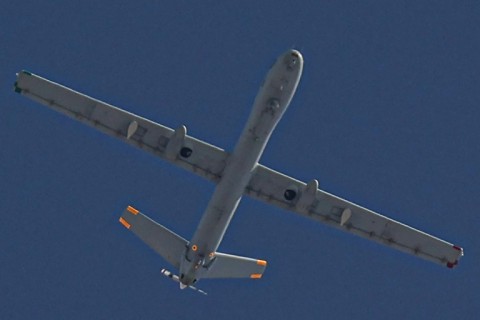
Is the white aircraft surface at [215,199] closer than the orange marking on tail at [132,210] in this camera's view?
Yes

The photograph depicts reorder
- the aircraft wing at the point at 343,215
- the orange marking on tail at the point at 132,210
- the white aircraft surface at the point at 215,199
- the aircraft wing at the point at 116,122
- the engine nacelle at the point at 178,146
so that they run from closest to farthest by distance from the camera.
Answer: the white aircraft surface at the point at 215,199, the engine nacelle at the point at 178,146, the aircraft wing at the point at 116,122, the aircraft wing at the point at 343,215, the orange marking on tail at the point at 132,210

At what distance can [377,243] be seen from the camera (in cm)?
7944

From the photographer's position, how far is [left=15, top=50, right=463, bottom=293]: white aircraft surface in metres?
75.3

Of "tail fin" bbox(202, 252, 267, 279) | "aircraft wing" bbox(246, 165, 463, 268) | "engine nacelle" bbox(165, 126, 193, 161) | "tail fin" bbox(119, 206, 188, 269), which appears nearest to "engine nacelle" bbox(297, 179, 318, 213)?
"aircraft wing" bbox(246, 165, 463, 268)

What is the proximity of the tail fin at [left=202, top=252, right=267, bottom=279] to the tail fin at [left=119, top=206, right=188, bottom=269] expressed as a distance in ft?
8.71

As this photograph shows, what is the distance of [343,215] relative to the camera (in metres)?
78.2

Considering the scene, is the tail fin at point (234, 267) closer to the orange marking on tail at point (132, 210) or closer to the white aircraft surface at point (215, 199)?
the white aircraft surface at point (215, 199)

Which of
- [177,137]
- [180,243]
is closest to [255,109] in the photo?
[177,137]

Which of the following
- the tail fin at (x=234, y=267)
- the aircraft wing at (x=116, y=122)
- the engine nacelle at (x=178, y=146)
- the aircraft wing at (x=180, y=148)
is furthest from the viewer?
the tail fin at (x=234, y=267)


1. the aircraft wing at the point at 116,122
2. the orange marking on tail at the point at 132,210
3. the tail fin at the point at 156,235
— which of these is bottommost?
the tail fin at the point at 156,235

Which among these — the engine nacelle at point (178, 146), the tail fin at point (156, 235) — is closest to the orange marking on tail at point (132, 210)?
the tail fin at point (156, 235)

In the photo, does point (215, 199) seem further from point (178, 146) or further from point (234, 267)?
point (234, 267)

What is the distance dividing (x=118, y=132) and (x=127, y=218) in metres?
6.61

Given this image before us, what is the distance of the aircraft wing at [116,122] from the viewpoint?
3036 inches
